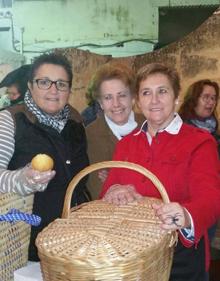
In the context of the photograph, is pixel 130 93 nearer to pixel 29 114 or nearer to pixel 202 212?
pixel 29 114

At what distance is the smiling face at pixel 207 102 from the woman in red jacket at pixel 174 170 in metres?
1.55

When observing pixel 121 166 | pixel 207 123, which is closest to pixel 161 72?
pixel 121 166

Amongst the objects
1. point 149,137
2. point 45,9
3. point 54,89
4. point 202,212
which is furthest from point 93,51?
point 202,212

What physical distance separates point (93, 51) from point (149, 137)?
145 centimetres

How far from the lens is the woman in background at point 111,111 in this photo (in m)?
1.90

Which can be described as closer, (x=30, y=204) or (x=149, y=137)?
(x=30, y=204)

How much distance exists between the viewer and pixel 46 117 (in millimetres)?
1617

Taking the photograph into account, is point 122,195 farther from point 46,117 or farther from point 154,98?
point 46,117

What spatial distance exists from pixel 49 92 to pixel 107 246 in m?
0.85

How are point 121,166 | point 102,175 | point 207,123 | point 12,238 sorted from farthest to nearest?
point 207,123 → point 102,175 → point 12,238 → point 121,166

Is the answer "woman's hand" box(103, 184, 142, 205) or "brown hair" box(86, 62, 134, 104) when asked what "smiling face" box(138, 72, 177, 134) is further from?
"brown hair" box(86, 62, 134, 104)

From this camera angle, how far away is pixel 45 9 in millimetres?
2539

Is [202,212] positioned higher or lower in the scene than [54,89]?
lower

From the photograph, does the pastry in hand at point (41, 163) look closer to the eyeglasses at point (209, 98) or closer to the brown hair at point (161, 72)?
the brown hair at point (161, 72)
